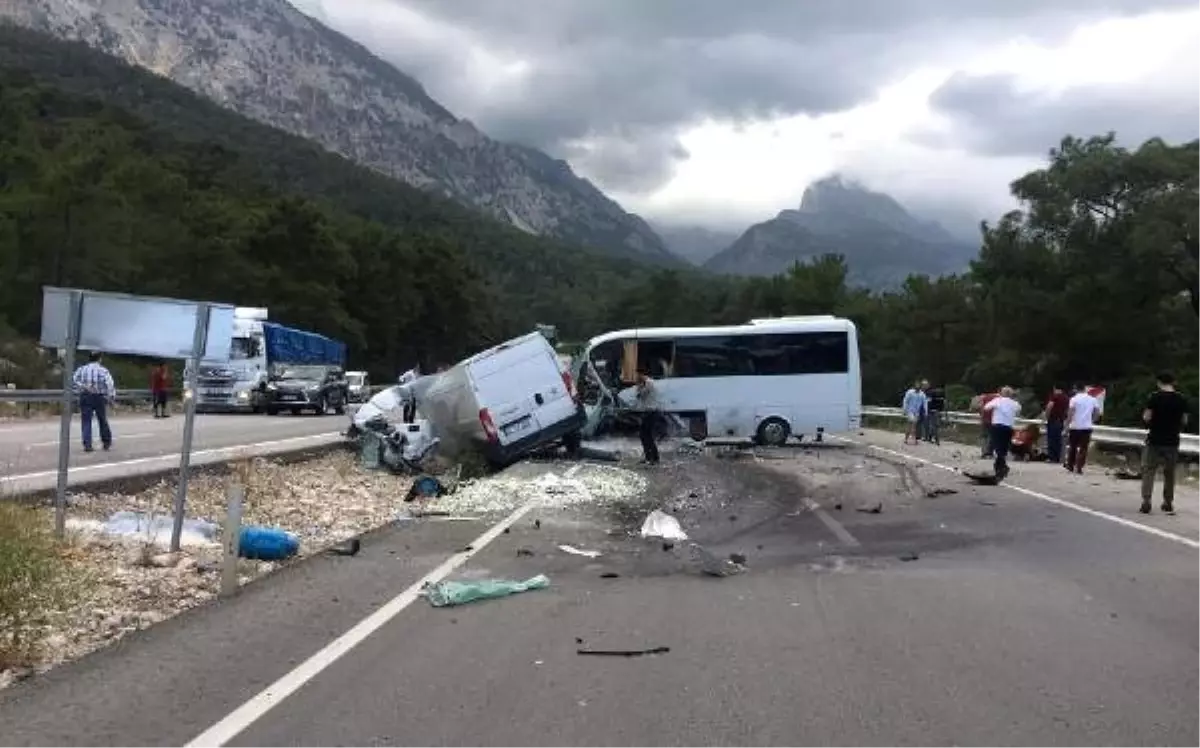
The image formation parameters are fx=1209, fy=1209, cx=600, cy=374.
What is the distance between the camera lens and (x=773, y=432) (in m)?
31.5

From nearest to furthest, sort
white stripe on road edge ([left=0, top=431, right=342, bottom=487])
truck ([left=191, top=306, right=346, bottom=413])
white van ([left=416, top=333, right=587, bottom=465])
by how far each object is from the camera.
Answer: white stripe on road edge ([left=0, top=431, right=342, bottom=487]), white van ([left=416, top=333, right=587, bottom=465]), truck ([left=191, top=306, right=346, bottom=413])

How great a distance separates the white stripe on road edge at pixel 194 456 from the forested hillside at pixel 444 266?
1129 inches

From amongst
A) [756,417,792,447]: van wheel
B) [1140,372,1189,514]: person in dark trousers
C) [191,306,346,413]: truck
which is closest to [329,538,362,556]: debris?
[1140,372,1189,514]: person in dark trousers

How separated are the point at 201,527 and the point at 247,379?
33.3 meters

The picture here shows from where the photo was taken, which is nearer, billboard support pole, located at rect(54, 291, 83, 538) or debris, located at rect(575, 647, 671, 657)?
debris, located at rect(575, 647, 671, 657)

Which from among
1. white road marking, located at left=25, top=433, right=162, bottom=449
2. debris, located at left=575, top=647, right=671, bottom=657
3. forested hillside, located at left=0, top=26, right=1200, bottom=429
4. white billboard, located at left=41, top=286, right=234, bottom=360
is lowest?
white road marking, located at left=25, top=433, right=162, bottom=449

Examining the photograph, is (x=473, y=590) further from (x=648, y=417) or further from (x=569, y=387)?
(x=648, y=417)

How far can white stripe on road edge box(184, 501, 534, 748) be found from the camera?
5.81 meters

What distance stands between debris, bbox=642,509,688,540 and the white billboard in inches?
205

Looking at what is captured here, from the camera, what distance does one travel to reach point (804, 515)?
15.7 metres

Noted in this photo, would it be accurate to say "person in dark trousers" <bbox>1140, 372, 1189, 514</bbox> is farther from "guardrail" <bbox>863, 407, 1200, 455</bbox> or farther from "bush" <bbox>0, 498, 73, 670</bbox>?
"bush" <bbox>0, 498, 73, 670</bbox>

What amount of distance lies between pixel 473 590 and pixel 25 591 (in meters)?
3.16

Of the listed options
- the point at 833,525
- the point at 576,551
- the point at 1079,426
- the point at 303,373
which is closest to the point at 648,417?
the point at 1079,426

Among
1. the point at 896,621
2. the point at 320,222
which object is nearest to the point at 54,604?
the point at 896,621
